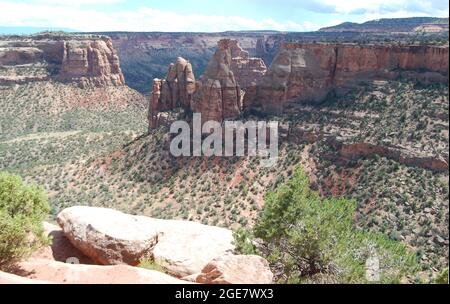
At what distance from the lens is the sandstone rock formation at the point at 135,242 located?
23.1 m

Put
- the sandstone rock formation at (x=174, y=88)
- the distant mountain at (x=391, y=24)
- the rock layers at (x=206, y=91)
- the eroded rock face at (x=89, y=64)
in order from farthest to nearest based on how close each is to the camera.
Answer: the distant mountain at (x=391, y=24)
the eroded rock face at (x=89, y=64)
the sandstone rock formation at (x=174, y=88)
the rock layers at (x=206, y=91)

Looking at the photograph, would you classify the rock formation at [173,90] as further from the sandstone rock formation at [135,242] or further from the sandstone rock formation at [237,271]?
the sandstone rock formation at [237,271]

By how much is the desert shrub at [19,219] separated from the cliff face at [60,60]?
362 feet

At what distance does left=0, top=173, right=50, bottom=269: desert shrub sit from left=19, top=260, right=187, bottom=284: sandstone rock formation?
94 centimetres

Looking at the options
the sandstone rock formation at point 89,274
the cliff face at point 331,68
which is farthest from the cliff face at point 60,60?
the sandstone rock formation at point 89,274

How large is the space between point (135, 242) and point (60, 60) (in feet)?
396

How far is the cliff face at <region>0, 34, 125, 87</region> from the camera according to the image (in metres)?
127

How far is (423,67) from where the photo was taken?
5228cm

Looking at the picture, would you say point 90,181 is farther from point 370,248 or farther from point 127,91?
point 127,91

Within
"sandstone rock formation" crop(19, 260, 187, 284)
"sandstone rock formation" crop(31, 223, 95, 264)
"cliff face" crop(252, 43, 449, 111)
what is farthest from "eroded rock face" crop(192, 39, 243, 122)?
"sandstone rock formation" crop(19, 260, 187, 284)

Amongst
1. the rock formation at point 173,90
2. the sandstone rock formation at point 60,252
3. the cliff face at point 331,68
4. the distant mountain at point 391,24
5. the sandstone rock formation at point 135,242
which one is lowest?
the sandstone rock formation at point 60,252

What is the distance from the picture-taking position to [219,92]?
2343 inches
